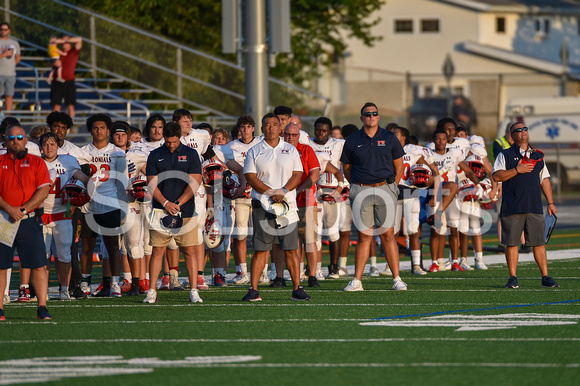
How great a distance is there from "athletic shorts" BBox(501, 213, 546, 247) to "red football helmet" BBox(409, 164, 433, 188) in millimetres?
2009

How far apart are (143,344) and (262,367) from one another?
1466 millimetres

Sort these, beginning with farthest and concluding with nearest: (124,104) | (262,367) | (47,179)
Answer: (124,104)
(47,179)
(262,367)

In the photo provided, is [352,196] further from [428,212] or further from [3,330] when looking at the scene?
[3,330]

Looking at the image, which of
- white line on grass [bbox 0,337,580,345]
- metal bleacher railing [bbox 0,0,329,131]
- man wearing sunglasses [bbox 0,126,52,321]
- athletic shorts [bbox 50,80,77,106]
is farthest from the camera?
metal bleacher railing [bbox 0,0,329,131]

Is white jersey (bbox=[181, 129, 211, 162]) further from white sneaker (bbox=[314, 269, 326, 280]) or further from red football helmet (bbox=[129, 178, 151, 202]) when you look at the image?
white sneaker (bbox=[314, 269, 326, 280])

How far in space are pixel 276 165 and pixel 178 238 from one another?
133cm

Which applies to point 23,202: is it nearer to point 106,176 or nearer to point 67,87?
point 106,176

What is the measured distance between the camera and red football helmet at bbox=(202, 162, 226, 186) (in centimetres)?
1320

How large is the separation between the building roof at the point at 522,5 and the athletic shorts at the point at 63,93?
108 ft

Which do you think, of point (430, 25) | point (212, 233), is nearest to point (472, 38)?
point (430, 25)

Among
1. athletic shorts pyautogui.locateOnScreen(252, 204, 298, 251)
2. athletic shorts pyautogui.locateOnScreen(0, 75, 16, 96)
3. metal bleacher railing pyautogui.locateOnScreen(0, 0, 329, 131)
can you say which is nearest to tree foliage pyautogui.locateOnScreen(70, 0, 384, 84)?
metal bleacher railing pyautogui.locateOnScreen(0, 0, 329, 131)

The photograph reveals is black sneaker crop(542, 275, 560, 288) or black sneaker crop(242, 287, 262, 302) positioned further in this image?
black sneaker crop(542, 275, 560, 288)

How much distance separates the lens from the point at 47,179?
10.7m

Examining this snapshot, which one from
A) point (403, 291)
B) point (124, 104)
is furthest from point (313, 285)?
point (124, 104)
